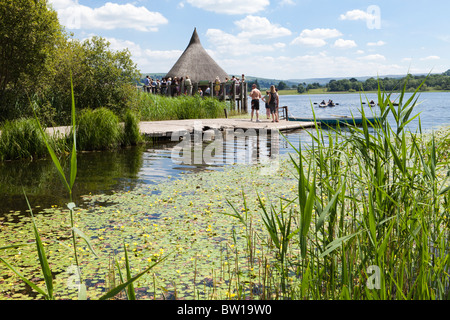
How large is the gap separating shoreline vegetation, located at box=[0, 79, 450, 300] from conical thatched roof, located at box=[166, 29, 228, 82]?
89.7 feet

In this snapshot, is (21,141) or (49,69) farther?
(49,69)

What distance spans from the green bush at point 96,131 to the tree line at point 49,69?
1.21 meters

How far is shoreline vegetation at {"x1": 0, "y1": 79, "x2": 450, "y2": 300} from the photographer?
2527 millimetres

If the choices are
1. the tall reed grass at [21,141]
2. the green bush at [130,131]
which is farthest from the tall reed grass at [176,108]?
the tall reed grass at [21,141]

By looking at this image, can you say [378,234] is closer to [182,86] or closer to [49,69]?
[49,69]

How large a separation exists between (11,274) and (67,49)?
13.1 m

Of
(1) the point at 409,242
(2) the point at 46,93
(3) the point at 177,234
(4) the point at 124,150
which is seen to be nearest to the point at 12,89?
(2) the point at 46,93

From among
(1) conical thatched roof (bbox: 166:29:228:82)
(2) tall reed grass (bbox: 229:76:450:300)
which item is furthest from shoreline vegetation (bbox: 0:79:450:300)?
(1) conical thatched roof (bbox: 166:29:228:82)

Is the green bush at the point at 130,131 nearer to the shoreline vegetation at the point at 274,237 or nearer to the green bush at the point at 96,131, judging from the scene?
the green bush at the point at 96,131

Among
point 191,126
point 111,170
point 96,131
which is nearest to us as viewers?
point 111,170

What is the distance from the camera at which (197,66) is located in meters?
35.1

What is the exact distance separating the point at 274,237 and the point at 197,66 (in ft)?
110

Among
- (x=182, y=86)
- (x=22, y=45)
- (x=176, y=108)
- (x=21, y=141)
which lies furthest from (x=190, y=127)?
(x=182, y=86)

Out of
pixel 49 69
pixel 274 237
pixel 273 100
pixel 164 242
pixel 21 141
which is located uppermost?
pixel 49 69
